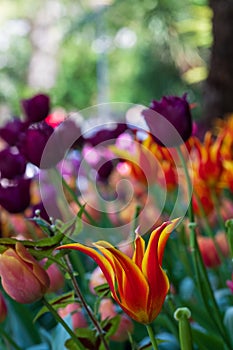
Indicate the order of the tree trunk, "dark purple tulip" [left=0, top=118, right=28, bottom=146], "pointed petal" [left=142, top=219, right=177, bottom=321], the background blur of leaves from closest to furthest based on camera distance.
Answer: "pointed petal" [left=142, top=219, right=177, bottom=321] → "dark purple tulip" [left=0, top=118, right=28, bottom=146] → the tree trunk → the background blur of leaves

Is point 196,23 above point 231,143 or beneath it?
beneath

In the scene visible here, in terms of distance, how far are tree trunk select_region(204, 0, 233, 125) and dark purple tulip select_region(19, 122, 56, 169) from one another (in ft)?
3.09

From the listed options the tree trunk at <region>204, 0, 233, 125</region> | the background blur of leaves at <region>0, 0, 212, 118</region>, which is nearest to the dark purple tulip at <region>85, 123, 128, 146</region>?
the tree trunk at <region>204, 0, 233, 125</region>

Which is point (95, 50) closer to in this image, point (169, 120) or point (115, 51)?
point (115, 51)

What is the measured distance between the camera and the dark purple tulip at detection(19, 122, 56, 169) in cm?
41

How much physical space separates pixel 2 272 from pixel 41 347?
0.18 m

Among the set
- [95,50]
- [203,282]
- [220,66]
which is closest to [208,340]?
[203,282]

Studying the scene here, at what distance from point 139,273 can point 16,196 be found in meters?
0.18

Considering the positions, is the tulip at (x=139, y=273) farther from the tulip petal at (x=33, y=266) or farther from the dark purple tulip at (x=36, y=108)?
the dark purple tulip at (x=36, y=108)

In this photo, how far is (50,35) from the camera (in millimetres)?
6496

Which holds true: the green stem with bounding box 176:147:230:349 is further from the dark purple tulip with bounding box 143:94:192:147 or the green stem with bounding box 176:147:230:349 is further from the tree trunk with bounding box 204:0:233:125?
the tree trunk with bounding box 204:0:233:125

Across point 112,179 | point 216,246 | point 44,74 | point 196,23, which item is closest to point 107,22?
point 44,74

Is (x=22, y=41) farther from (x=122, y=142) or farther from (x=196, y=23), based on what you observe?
(x=122, y=142)

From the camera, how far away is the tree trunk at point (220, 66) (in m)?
1.31
